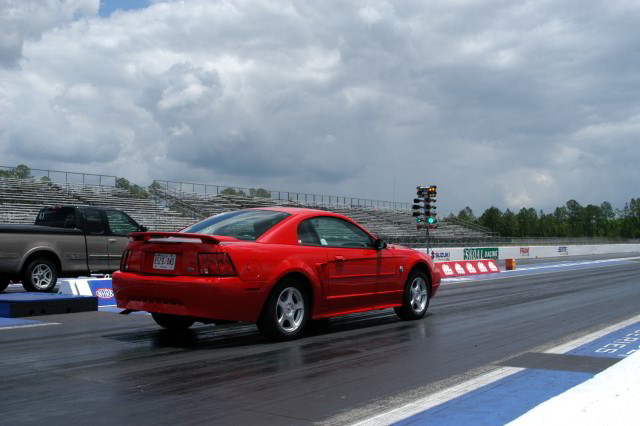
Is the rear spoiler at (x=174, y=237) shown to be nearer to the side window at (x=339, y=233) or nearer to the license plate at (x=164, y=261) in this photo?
the license plate at (x=164, y=261)

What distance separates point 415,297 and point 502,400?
15.1 ft

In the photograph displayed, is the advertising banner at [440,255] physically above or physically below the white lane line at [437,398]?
above

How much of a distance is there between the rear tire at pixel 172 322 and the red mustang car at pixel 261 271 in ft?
0.04

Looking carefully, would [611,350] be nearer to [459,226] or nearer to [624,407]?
[624,407]

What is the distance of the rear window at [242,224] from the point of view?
280 inches

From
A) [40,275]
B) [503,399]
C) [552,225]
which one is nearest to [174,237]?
[503,399]

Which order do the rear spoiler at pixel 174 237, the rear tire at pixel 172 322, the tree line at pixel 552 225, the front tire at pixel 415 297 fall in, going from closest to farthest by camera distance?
the rear spoiler at pixel 174 237, the rear tire at pixel 172 322, the front tire at pixel 415 297, the tree line at pixel 552 225

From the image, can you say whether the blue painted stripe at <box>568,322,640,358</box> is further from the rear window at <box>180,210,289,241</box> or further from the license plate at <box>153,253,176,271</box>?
the license plate at <box>153,253,176,271</box>

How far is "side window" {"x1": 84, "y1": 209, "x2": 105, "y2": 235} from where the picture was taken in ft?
43.8

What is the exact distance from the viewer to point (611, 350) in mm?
6570

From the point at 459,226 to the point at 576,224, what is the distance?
9929 centimetres

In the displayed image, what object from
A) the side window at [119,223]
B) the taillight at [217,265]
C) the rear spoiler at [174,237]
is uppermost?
the side window at [119,223]

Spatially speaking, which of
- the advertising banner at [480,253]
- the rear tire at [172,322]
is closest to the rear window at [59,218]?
the rear tire at [172,322]

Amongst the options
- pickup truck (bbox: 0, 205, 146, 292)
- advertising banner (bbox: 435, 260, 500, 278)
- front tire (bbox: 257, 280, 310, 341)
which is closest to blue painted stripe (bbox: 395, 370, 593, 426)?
front tire (bbox: 257, 280, 310, 341)
